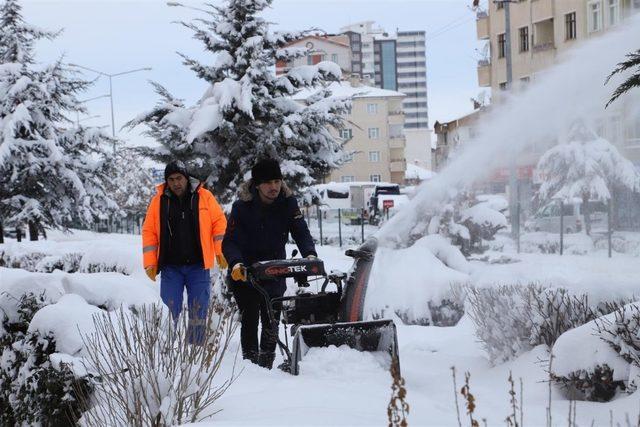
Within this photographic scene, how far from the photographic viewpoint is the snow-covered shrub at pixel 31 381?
17.6 feet

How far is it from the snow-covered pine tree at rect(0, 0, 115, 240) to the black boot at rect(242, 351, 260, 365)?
2112 cm

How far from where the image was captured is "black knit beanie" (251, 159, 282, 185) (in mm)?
6352

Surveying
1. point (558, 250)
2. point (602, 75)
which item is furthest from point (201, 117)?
point (602, 75)

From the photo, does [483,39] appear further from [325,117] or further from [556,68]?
[556,68]

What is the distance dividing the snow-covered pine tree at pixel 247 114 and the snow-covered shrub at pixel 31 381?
1066 cm

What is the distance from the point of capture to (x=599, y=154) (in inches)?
907

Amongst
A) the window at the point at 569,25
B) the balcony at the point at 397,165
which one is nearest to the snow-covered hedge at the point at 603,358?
the window at the point at 569,25

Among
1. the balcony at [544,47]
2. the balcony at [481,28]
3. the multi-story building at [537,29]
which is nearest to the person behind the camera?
the multi-story building at [537,29]

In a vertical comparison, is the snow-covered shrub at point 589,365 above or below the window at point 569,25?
below

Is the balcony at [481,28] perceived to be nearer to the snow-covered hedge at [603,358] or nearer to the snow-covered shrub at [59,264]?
the snow-covered shrub at [59,264]

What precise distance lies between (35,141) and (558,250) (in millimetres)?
15401

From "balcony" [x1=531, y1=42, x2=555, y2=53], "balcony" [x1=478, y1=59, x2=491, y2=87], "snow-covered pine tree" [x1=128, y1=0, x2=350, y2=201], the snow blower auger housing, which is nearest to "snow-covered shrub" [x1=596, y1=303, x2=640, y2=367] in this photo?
the snow blower auger housing

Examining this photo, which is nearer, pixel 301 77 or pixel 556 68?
pixel 556 68

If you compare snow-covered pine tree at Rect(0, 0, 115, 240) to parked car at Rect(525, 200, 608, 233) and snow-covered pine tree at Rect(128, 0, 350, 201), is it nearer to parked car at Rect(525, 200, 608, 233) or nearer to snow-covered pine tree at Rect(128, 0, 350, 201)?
snow-covered pine tree at Rect(128, 0, 350, 201)
